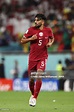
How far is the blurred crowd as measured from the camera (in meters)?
23.0

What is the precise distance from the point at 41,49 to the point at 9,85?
33.8ft

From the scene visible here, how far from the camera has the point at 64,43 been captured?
2277 cm

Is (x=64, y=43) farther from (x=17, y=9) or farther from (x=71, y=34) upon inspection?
(x=17, y=9)

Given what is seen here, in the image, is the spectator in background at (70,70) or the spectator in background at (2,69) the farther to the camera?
the spectator in background at (2,69)

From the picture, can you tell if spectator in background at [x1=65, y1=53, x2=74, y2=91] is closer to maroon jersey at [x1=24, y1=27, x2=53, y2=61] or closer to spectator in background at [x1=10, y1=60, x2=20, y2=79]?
spectator in background at [x1=10, y1=60, x2=20, y2=79]

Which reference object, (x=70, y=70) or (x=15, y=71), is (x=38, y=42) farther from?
(x=15, y=71)

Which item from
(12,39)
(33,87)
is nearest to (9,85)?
(12,39)

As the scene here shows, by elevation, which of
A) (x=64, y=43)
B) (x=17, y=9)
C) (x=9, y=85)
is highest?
(x=17, y=9)

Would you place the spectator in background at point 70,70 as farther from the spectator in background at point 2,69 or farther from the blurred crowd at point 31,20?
the spectator in background at point 2,69

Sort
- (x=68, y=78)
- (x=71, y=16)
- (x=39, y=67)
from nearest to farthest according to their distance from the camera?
(x=39, y=67) < (x=68, y=78) < (x=71, y=16)

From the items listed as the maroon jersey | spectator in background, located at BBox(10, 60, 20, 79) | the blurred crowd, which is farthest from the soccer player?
spectator in background, located at BBox(10, 60, 20, 79)

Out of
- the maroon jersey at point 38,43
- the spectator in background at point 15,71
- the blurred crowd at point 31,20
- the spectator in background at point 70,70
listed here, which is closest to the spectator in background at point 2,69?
the spectator in background at point 15,71

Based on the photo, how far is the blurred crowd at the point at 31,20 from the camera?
23.0 m

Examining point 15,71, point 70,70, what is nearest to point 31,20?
point 15,71
